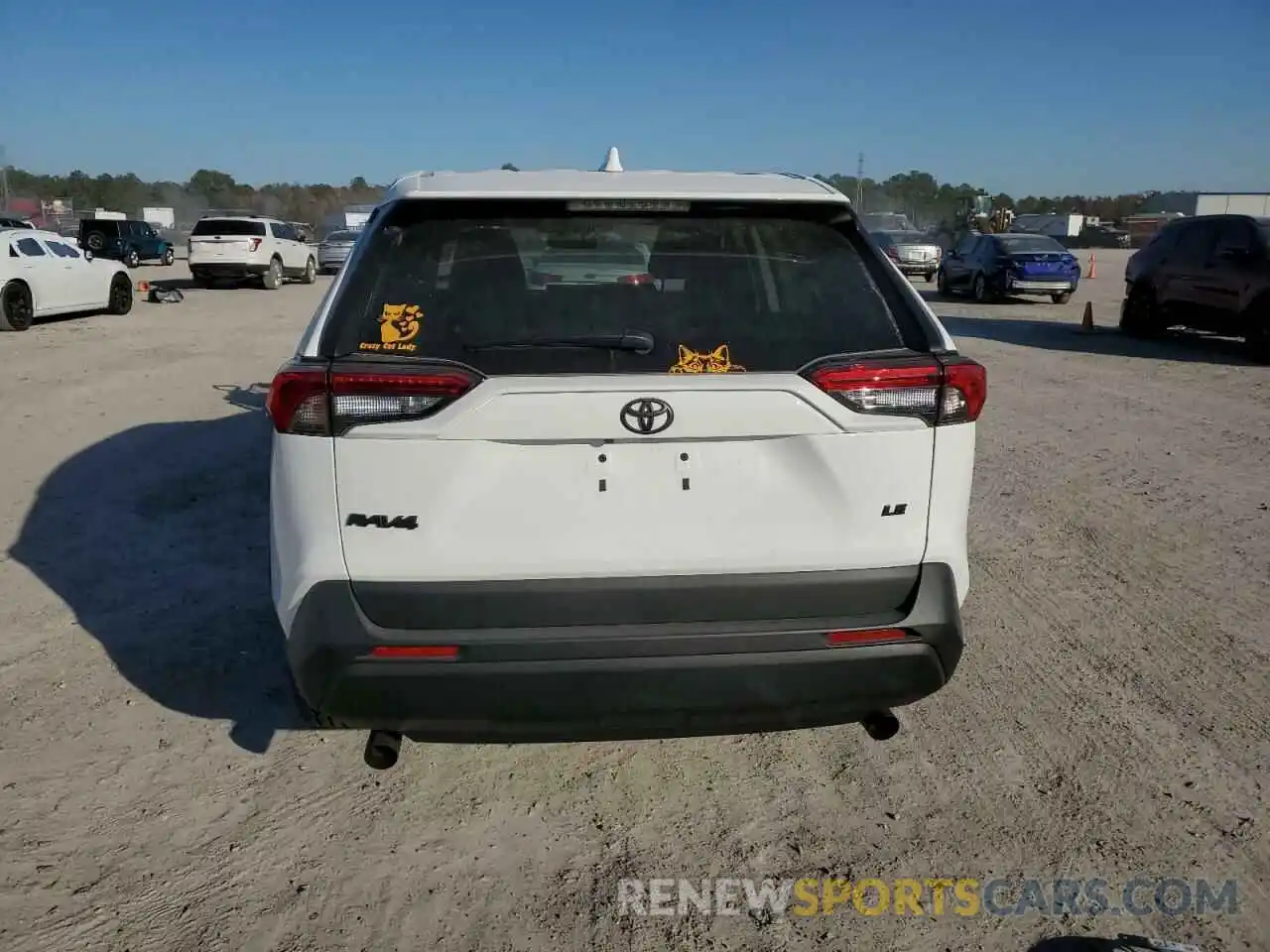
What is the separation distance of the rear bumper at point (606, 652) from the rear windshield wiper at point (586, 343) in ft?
2.01

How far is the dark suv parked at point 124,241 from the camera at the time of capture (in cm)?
3434

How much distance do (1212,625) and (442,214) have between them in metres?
3.90

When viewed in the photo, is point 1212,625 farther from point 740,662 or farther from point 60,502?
point 60,502

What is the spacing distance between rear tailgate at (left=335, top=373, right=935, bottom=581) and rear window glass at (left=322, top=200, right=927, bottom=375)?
0.11 metres

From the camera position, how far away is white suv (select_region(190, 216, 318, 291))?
2608 cm

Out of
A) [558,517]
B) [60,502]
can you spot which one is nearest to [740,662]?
[558,517]

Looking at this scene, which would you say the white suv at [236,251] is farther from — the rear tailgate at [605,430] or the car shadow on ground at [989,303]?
the rear tailgate at [605,430]

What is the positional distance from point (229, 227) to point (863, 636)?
2724cm

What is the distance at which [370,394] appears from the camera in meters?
2.53

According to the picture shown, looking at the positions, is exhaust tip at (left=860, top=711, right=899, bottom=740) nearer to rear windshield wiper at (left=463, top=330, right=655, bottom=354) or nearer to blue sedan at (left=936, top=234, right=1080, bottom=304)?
rear windshield wiper at (left=463, top=330, right=655, bottom=354)

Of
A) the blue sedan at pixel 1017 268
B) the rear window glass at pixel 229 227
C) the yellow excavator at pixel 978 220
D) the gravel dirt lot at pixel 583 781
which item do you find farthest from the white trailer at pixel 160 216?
the gravel dirt lot at pixel 583 781

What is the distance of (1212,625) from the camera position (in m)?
4.59

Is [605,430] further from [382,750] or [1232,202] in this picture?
[1232,202]

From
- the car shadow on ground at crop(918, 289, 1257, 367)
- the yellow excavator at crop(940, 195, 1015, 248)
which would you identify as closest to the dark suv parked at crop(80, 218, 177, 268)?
the car shadow on ground at crop(918, 289, 1257, 367)
